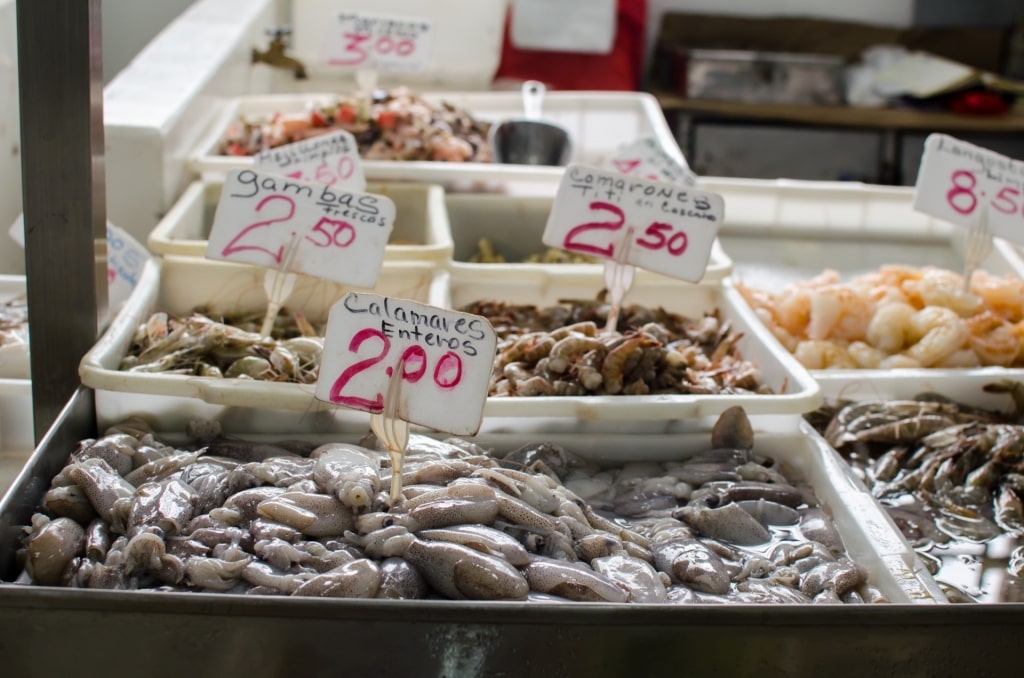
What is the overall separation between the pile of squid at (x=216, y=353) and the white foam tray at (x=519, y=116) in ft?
3.65

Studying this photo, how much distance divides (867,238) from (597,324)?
1.47 meters

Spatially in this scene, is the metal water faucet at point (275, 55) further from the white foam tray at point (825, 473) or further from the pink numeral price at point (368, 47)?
the white foam tray at point (825, 473)

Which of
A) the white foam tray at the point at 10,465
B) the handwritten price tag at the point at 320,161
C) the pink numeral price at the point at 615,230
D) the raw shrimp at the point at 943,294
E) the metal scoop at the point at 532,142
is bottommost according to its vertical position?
the white foam tray at the point at 10,465

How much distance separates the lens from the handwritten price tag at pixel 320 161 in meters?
2.62

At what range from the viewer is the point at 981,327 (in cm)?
274

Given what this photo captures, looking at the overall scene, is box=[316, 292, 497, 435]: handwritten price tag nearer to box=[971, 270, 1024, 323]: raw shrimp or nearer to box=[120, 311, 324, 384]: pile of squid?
box=[120, 311, 324, 384]: pile of squid

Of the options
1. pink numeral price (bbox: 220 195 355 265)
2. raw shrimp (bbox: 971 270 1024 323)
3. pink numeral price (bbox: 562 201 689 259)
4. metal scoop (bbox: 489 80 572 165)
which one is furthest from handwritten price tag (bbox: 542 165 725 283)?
metal scoop (bbox: 489 80 572 165)

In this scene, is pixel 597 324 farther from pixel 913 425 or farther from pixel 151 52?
pixel 151 52

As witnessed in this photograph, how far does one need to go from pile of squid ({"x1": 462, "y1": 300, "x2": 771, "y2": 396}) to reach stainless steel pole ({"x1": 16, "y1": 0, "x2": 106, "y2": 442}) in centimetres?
80

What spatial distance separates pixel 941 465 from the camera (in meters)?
2.27

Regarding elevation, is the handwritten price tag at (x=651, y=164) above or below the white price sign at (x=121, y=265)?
above

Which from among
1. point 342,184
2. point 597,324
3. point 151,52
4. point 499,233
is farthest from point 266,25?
point 597,324

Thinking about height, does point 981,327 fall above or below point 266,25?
below

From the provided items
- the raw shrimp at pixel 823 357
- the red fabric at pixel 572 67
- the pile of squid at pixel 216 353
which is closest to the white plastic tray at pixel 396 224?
the pile of squid at pixel 216 353
